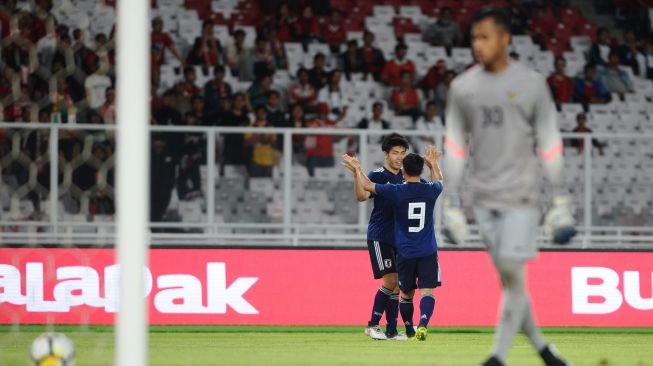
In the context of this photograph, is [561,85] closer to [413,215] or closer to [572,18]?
[572,18]

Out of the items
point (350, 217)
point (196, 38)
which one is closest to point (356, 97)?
point (196, 38)

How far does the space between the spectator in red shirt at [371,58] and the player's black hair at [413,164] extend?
31.5 ft

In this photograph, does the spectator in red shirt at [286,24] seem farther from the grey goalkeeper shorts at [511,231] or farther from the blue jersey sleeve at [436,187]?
the grey goalkeeper shorts at [511,231]

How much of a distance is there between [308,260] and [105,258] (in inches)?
90.8

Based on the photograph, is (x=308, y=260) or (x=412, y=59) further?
(x=412, y=59)

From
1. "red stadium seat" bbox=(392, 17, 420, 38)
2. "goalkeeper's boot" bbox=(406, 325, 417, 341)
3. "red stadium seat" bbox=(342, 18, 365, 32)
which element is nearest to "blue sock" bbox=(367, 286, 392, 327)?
"goalkeeper's boot" bbox=(406, 325, 417, 341)

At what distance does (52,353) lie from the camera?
8344 mm

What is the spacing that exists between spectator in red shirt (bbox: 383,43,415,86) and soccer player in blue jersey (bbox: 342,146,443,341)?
30.0 ft

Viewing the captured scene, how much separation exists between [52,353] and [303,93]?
12.3 meters

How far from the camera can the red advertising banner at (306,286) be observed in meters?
14.6

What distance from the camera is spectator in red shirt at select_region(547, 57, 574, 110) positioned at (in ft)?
71.1

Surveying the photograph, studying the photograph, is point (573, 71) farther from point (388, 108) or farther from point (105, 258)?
point (105, 258)

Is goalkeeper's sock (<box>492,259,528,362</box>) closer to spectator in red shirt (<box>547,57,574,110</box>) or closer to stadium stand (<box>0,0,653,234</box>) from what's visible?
stadium stand (<box>0,0,653,234</box>)

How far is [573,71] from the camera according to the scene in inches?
895
